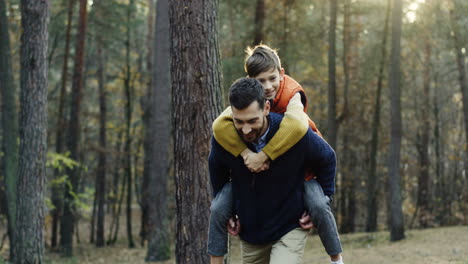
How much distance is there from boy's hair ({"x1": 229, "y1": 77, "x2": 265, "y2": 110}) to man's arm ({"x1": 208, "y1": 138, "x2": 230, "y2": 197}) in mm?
503

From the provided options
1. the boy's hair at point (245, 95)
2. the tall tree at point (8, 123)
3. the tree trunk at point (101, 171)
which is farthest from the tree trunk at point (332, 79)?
the boy's hair at point (245, 95)

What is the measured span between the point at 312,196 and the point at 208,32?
307 cm

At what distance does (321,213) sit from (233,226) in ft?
2.26

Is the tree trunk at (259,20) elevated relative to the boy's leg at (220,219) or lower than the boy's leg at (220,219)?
elevated

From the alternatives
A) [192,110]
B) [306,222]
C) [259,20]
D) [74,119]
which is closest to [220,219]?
[306,222]

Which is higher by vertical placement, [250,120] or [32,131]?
[250,120]

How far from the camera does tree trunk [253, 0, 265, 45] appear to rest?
19.8 metres

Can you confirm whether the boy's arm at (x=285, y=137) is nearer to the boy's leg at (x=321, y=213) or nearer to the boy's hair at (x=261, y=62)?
the boy's leg at (x=321, y=213)

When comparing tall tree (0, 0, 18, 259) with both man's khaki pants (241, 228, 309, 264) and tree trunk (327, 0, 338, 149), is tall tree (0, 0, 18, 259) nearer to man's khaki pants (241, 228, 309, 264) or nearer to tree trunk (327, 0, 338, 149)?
tree trunk (327, 0, 338, 149)

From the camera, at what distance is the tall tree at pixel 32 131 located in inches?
471

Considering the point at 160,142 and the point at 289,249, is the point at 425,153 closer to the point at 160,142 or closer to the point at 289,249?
the point at 160,142

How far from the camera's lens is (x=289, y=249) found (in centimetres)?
384

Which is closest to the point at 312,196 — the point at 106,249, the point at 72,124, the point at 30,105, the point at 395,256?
the point at 30,105

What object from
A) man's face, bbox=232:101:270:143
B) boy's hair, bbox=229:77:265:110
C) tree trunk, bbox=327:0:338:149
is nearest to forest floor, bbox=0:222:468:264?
tree trunk, bbox=327:0:338:149
